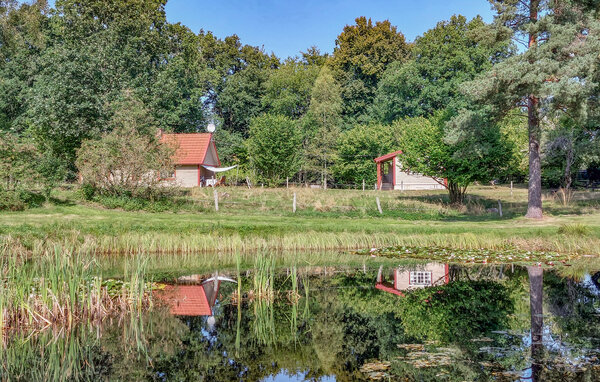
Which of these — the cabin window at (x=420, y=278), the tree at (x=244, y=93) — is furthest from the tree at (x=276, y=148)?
the cabin window at (x=420, y=278)

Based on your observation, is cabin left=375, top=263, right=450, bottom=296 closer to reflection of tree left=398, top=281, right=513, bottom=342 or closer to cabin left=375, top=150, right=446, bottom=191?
reflection of tree left=398, top=281, right=513, bottom=342

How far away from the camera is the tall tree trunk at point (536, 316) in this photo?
7.21m

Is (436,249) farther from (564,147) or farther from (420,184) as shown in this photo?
(420,184)

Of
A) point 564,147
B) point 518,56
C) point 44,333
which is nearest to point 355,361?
point 44,333

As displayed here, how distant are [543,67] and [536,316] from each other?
16.6 metres

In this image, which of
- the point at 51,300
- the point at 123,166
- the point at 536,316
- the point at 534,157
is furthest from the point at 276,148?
the point at 536,316

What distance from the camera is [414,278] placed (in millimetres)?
14500

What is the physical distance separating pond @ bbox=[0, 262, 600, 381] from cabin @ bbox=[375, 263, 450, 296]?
128 millimetres

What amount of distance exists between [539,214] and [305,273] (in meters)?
16.4

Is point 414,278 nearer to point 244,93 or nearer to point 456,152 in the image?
point 456,152

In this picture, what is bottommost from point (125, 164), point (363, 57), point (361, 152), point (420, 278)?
point (420, 278)

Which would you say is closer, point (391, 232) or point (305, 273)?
point (305, 273)

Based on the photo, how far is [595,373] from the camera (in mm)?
6832

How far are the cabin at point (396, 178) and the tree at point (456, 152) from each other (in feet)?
30.1
